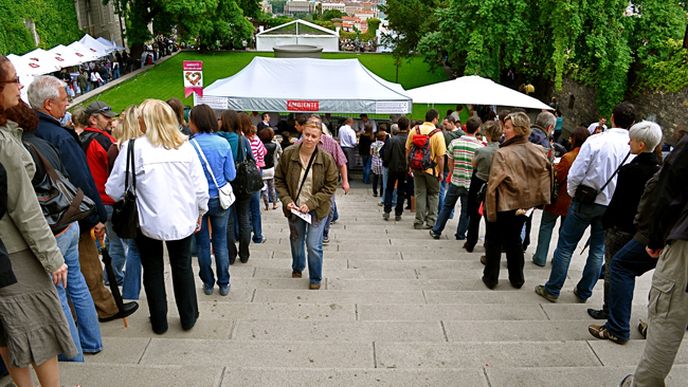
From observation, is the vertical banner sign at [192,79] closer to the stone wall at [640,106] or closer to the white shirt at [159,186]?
the white shirt at [159,186]

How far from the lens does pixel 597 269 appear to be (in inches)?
166

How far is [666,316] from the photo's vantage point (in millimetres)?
2672

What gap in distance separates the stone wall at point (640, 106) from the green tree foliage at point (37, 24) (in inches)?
932

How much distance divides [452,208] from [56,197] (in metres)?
5.18

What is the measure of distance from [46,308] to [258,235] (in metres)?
4.24

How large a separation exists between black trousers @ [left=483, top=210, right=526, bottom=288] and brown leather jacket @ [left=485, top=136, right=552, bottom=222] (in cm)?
12

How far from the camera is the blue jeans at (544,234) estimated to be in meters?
5.27

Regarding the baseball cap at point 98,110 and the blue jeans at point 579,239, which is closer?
the blue jeans at point 579,239

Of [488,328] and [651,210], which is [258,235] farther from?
[651,210]

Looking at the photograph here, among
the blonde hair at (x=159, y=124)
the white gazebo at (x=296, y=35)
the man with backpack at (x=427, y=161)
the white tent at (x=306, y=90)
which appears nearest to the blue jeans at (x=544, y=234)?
the man with backpack at (x=427, y=161)

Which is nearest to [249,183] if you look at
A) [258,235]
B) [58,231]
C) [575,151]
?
[258,235]

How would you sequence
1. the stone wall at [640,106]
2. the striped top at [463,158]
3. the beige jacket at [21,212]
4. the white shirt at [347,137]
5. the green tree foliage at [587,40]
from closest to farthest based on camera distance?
1. the beige jacket at [21,212]
2. the striped top at [463,158]
3. the white shirt at [347,137]
4. the stone wall at [640,106]
5. the green tree foliage at [587,40]

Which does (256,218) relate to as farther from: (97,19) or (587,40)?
(97,19)

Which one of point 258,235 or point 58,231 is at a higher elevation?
point 58,231
